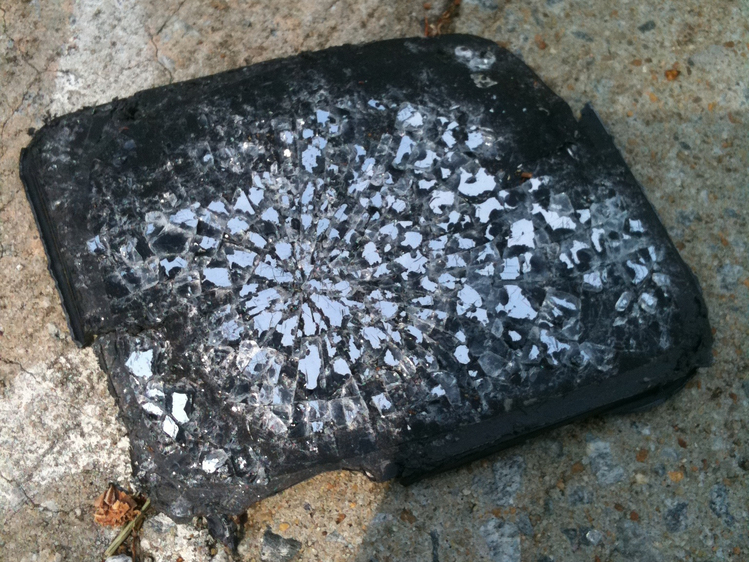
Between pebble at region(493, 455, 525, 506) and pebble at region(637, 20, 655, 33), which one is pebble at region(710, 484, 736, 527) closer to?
pebble at region(493, 455, 525, 506)

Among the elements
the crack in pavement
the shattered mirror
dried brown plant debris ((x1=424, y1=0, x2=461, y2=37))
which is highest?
the crack in pavement

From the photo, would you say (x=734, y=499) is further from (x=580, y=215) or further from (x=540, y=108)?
(x=540, y=108)

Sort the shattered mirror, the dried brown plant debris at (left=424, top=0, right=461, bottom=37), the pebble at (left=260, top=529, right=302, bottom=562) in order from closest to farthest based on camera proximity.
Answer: the shattered mirror < the pebble at (left=260, top=529, right=302, bottom=562) < the dried brown plant debris at (left=424, top=0, right=461, bottom=37)

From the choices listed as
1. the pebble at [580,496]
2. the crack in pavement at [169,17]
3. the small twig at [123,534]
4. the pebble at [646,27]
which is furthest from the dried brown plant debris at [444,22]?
the small twig at [123,534]

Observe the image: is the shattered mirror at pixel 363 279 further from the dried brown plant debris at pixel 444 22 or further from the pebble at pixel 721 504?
the pebble at pixel 721 504

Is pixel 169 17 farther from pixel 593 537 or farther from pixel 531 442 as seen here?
pixel 593 537

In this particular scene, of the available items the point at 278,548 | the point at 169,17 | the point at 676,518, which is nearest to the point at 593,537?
the point at 676,518

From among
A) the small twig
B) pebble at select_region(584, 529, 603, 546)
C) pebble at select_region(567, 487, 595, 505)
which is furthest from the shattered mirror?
pebble at select_region(584, 529, 603, 546)

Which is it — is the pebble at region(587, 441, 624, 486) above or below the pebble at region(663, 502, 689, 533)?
above
